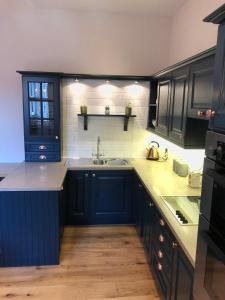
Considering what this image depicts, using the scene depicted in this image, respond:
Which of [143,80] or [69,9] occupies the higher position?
[69,9]

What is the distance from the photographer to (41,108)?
3338 millimetres

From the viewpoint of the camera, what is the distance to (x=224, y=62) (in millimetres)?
1056

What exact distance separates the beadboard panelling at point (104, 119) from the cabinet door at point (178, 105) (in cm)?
113

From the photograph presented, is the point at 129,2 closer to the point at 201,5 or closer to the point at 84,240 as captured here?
the point at 201,5

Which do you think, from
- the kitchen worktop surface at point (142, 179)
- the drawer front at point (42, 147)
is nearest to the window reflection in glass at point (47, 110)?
the drawer front at point (42, 147)

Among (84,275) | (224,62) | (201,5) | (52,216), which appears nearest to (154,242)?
(84,275)

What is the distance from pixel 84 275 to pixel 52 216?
68 centimetres

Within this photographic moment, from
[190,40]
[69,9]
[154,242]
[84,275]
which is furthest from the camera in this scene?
[69,9]

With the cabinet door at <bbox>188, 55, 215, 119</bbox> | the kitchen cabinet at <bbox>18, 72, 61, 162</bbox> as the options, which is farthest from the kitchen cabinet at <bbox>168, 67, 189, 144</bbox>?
the kitchen cabinet at <bbox>18, 72, 61, 162</bbox>

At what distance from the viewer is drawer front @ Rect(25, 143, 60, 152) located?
3.41 m

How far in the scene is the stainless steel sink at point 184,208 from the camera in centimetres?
178

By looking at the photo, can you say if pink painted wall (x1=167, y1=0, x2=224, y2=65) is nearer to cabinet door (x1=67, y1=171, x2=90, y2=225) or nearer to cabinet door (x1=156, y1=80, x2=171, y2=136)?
cabinet door (x1=156, y1=80, x2=171, y2=136)

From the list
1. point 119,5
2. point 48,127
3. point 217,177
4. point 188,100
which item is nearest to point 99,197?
point 48,127

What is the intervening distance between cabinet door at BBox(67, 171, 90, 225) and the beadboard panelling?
1.74 feet
